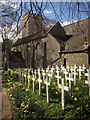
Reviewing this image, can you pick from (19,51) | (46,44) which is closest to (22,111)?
(46,44)

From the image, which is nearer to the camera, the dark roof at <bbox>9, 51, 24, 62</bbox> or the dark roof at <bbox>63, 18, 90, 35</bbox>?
the dark roof at <bbox>63, 18, 90, 35</bbox>

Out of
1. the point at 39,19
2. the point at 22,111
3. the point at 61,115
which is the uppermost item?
the point at 39,19

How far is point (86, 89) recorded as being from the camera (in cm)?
611

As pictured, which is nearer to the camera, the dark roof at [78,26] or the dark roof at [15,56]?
the dark roof at [78,26]

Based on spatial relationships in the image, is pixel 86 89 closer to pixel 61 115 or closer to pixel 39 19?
pixel 61 115

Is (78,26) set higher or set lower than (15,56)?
lower

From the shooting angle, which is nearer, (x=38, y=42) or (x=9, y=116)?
(x=9, y=116)

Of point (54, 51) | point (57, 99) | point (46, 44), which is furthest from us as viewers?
point (46, 44)

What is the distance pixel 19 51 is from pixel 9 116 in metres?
32.7

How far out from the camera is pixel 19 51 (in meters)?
36.2

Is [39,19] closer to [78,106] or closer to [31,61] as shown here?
[78,106]

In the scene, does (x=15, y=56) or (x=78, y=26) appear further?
(x=15, y=56)

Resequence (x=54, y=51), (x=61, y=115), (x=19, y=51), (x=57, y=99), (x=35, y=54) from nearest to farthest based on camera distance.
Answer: (x=61, y=115) → (x=57, y=99) → (x=54, y=51) → (x=35, y=54) → (x=19, y=51)

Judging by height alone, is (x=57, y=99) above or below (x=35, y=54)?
below
